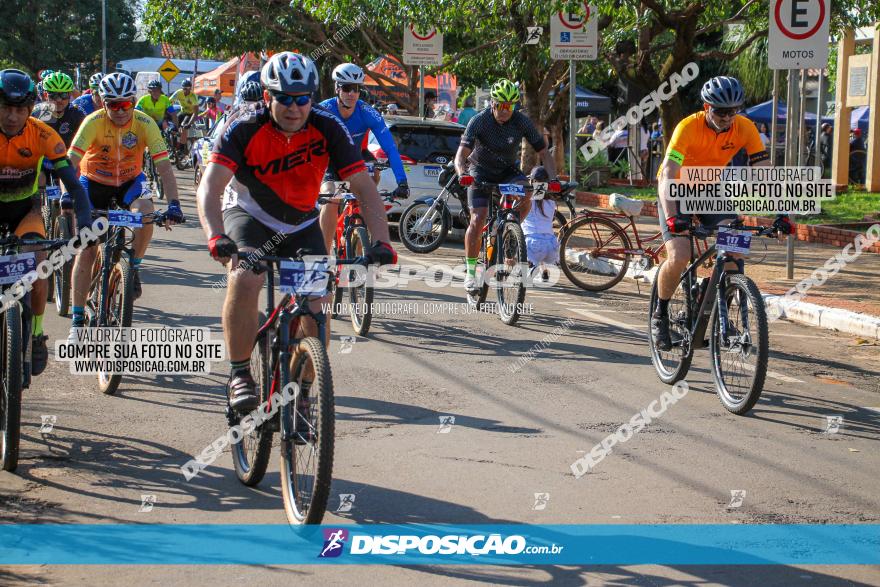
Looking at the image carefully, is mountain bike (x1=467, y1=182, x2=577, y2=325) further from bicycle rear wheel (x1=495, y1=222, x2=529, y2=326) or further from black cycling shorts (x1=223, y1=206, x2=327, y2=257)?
black cycling shorts (x1=223, y1=206, x2=327, y2=257)

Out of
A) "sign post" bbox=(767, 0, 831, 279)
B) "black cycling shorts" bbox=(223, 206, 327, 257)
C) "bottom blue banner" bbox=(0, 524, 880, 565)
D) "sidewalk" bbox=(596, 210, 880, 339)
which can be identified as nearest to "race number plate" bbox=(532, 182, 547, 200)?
"sidewalk" bbox=(596, 210, 880, 339)

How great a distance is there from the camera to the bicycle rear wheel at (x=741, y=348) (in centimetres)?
722

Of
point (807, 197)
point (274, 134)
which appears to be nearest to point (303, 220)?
point (274, 134)

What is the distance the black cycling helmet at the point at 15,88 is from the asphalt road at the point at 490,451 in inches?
74.5

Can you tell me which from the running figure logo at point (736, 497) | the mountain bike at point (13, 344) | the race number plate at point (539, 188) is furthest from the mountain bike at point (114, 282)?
the race number plate at point (539, 188)

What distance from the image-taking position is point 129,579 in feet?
15.4

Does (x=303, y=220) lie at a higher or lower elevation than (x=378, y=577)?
higher

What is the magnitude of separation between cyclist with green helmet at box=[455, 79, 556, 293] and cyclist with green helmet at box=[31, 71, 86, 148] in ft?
12.0

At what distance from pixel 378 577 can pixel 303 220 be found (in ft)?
6.53

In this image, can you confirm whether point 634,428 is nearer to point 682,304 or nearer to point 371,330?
point 682,304

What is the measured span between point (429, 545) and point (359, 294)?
16.8 feet

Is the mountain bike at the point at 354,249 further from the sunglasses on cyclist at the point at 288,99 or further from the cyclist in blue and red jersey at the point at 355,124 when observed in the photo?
the sunglasses on cyclist at the point at 288,99

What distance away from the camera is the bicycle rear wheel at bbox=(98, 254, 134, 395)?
770cm

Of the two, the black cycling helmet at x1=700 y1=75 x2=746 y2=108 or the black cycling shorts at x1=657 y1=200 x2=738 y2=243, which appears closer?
the black cycling helmet at x1=700 y1=75 x2=746 y2=108
